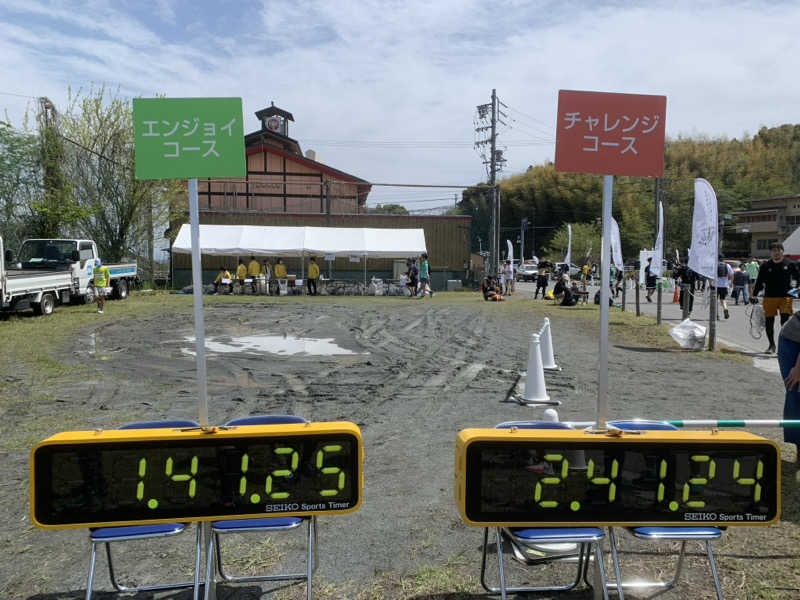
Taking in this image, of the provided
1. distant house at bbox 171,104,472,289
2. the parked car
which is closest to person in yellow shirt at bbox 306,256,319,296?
distant house at bbox 171,104,472,289

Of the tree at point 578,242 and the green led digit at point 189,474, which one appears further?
the tree at point 578,242

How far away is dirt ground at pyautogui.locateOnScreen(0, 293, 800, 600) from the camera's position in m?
3.63

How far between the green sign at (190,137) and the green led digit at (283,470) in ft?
4.88

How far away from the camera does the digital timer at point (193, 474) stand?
9.97ft

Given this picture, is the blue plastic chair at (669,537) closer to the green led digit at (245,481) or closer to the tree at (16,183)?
the green led digit at (245,481)

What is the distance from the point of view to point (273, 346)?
1280 cm

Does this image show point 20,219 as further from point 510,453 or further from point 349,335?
point 510,453

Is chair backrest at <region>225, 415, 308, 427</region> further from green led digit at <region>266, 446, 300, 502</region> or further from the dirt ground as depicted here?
the dirt ground

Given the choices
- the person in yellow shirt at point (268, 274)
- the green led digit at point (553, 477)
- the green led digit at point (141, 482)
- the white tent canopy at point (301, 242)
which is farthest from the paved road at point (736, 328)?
the person in yellow shirt at point (268, 274)

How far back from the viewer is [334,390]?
877 cm

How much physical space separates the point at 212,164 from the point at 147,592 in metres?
2.43

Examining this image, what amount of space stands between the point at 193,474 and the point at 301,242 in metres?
26.6

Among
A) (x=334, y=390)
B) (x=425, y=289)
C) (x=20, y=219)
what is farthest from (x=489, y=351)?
(x=20, y=219)

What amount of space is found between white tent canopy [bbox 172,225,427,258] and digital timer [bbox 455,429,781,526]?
26.0 meters
